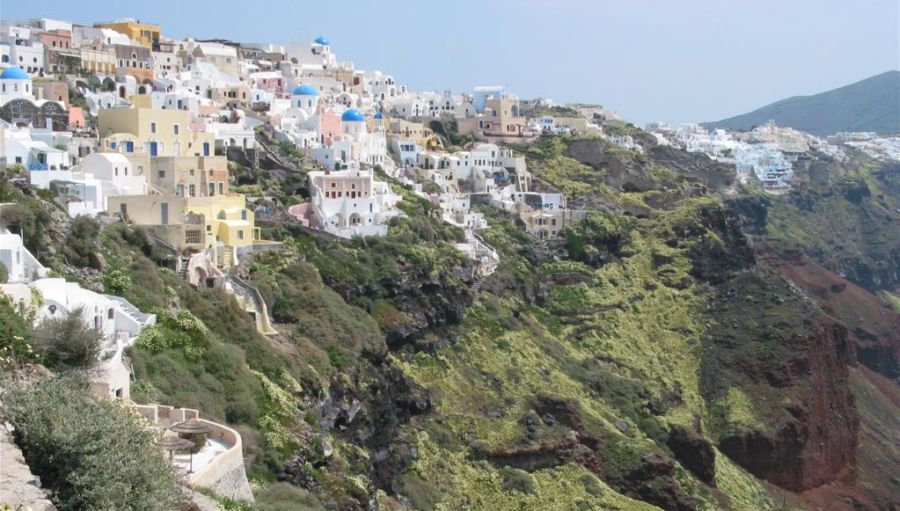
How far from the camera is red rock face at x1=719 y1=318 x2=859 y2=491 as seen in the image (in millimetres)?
64000

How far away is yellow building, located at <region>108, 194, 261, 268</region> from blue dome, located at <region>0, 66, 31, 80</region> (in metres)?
15.0

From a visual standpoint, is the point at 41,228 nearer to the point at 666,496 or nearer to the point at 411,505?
the point at 411,505

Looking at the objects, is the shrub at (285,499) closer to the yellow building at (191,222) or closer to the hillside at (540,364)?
the hillside at (540,364)

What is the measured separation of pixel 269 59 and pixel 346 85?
642 cm

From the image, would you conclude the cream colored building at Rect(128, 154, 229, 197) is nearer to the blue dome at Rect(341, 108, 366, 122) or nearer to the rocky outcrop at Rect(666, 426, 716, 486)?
the blue dome at Rect(341, 108, 366, 122)

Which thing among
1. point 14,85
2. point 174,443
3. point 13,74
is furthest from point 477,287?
point 174,443

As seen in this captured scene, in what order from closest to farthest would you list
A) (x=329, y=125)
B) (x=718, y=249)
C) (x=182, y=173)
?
1. (x=182, y=173)
2. (x=329, y=125)
3. (x=718, y=249)

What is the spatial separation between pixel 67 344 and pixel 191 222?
18813mm

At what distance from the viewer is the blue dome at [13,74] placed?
5242cm

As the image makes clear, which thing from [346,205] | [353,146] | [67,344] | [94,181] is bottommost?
[67,344]

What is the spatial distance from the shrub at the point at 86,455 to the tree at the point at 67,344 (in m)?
5.06

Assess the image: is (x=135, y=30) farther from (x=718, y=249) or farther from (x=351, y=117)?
(x=718, y=249)

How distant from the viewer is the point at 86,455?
16312 millimetres

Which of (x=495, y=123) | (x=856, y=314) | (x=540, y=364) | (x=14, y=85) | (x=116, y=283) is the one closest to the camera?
(x=116, y=283)
